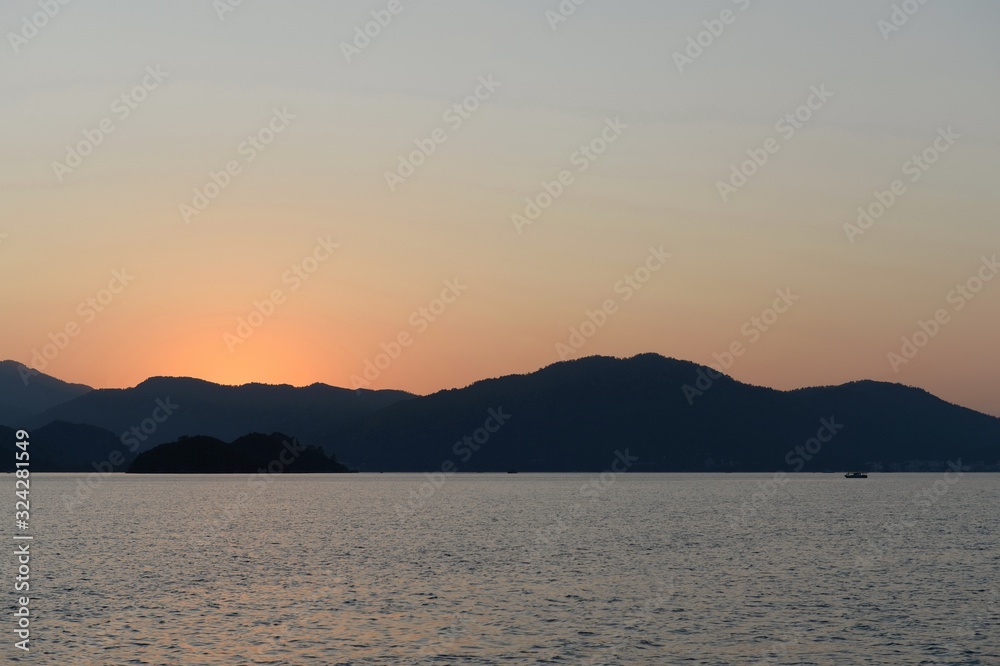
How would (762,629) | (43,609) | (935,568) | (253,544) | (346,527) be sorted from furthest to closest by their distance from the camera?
(346,527) < (253,544) < (935,568) < (43,609) < (762,629)

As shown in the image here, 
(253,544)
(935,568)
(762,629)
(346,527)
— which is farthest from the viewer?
(346,527)

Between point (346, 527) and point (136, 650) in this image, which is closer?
point (136, 650)

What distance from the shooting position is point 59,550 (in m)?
120

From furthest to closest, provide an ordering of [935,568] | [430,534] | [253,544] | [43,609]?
[430,534], [253,544], [935,568], [43,609]

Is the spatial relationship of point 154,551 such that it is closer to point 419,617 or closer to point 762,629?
point 419,617

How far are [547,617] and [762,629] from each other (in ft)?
47.2

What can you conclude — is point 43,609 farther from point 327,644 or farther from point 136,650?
point 327,644

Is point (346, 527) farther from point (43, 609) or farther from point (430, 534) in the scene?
point (43, 609)

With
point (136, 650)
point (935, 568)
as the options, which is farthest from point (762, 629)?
point (935, 568)

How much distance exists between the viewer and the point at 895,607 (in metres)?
78.4

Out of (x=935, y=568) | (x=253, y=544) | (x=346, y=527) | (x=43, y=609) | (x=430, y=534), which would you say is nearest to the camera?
(x=43, y=609)

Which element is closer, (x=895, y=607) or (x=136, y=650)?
(x=136, y=650)

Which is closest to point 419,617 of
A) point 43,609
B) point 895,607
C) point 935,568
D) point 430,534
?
point 43,609

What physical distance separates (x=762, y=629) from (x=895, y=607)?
1595 centimetres
